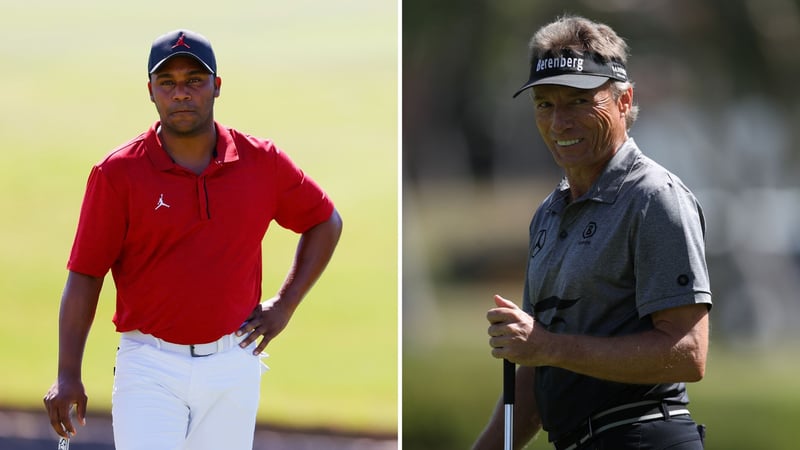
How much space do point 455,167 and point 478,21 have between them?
1627 mm

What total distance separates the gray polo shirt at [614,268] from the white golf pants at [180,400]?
3.33ft

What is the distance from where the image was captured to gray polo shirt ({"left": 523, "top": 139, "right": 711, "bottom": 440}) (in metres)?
2.20

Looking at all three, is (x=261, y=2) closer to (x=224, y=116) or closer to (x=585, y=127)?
(x=224, y=116)

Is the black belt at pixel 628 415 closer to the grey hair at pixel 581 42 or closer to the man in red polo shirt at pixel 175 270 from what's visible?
the grey hair at pixel 581 42

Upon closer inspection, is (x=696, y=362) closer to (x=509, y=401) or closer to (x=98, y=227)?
(x=509, y=401)

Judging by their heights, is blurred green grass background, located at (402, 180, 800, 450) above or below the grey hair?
below

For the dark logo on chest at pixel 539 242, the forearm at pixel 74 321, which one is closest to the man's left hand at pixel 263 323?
the forearm at pixel 74 321

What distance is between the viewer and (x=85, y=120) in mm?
4723

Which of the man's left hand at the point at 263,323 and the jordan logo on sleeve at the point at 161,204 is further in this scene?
the man's left hand at the point at 263,323

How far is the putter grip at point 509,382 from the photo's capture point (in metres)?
2.59

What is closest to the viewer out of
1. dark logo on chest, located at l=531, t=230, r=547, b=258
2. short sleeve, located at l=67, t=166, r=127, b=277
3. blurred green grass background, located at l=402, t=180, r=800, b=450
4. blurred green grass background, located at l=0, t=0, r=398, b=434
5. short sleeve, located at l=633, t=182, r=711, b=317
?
short sleeve, located at l=633, t=182, r=711, b=317

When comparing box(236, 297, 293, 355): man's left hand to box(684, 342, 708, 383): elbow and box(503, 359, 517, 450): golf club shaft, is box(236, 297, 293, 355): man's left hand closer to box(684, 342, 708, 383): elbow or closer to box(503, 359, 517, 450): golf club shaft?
box(503, 359, 517, 450): golf club shaft

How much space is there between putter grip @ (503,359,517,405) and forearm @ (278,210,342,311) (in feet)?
3.42

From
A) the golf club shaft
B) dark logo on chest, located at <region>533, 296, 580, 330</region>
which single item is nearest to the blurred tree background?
the golf club shaft
